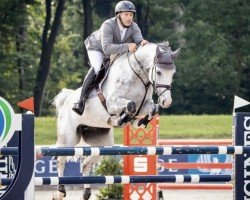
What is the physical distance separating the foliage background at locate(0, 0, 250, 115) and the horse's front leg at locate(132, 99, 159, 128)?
22531 mm

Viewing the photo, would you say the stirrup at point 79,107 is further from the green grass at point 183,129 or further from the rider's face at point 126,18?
the green grass at point 183,129

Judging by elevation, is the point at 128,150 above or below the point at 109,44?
below

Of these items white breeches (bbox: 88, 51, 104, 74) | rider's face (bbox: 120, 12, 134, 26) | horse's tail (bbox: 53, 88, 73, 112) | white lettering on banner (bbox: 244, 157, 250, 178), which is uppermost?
rider's face (bbox: 120, 12, 134, 26)

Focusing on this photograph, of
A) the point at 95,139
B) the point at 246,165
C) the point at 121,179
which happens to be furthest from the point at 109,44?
the point at 246,165

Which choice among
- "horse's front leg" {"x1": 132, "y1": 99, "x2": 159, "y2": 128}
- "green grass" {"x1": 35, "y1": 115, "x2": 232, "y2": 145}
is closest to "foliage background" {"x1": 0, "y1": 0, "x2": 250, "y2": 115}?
"green grass" {"x1": 35, "y1": 115, "x2": 232, "y2": 145}

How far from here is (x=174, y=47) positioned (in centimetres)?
4016

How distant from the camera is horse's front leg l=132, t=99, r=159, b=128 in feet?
32.3

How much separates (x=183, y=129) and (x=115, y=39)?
9941mm

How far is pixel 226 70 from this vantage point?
38625 millimetres

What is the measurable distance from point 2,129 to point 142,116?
111 inches

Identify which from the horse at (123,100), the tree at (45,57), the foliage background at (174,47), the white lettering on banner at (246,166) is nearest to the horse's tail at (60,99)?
the horse at (123,100)

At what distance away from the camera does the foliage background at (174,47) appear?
34688 millimetres

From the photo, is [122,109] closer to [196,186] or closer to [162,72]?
[162,72]

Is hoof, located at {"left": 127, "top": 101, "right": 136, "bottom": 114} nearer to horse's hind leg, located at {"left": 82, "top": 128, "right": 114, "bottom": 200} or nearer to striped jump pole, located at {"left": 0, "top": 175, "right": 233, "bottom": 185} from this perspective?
horse's hind leg, located at {"left": 82, "top": 128, "right": 114, "bottom": 200}
